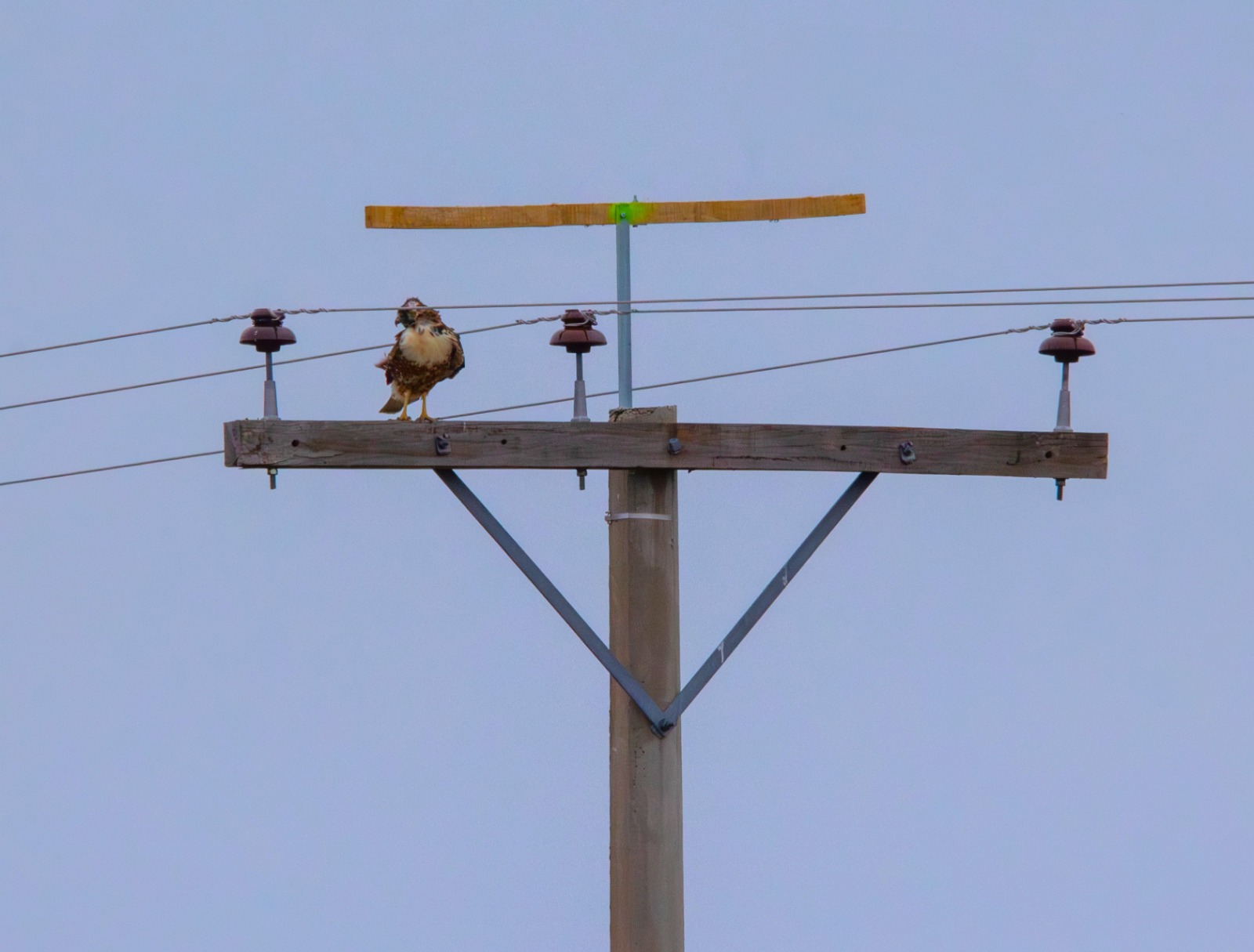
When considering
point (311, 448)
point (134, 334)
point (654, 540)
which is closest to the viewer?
point (311, 448)

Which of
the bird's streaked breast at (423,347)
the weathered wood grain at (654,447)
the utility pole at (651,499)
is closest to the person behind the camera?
the weathered wood grain at (654,447)

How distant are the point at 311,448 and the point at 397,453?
344mm

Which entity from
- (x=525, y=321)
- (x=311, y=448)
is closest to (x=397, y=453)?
(x=311, y=448)

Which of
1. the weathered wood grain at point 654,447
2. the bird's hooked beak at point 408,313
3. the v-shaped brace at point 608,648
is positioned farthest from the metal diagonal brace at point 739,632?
the bird's hooked beak at point 408,313

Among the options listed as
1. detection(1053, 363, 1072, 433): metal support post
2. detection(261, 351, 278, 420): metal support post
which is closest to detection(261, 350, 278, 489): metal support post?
detection(261, 351, 278, 420): metal support post

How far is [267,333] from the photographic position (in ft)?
28.9

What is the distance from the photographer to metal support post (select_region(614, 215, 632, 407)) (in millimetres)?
9148

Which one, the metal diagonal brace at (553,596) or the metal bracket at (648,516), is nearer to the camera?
the metal diagonal brace at (553,596)

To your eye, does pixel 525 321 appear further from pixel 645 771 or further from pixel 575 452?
pixel 645 771

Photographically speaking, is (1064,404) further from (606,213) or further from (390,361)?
(390,361)

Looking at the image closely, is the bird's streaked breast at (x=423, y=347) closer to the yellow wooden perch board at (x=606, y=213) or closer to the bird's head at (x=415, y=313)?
the bird's head at (x=415, y=313)

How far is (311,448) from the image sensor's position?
8383 millimetres

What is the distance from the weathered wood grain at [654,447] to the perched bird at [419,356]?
1.63ft

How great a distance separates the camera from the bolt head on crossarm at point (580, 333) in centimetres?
888
